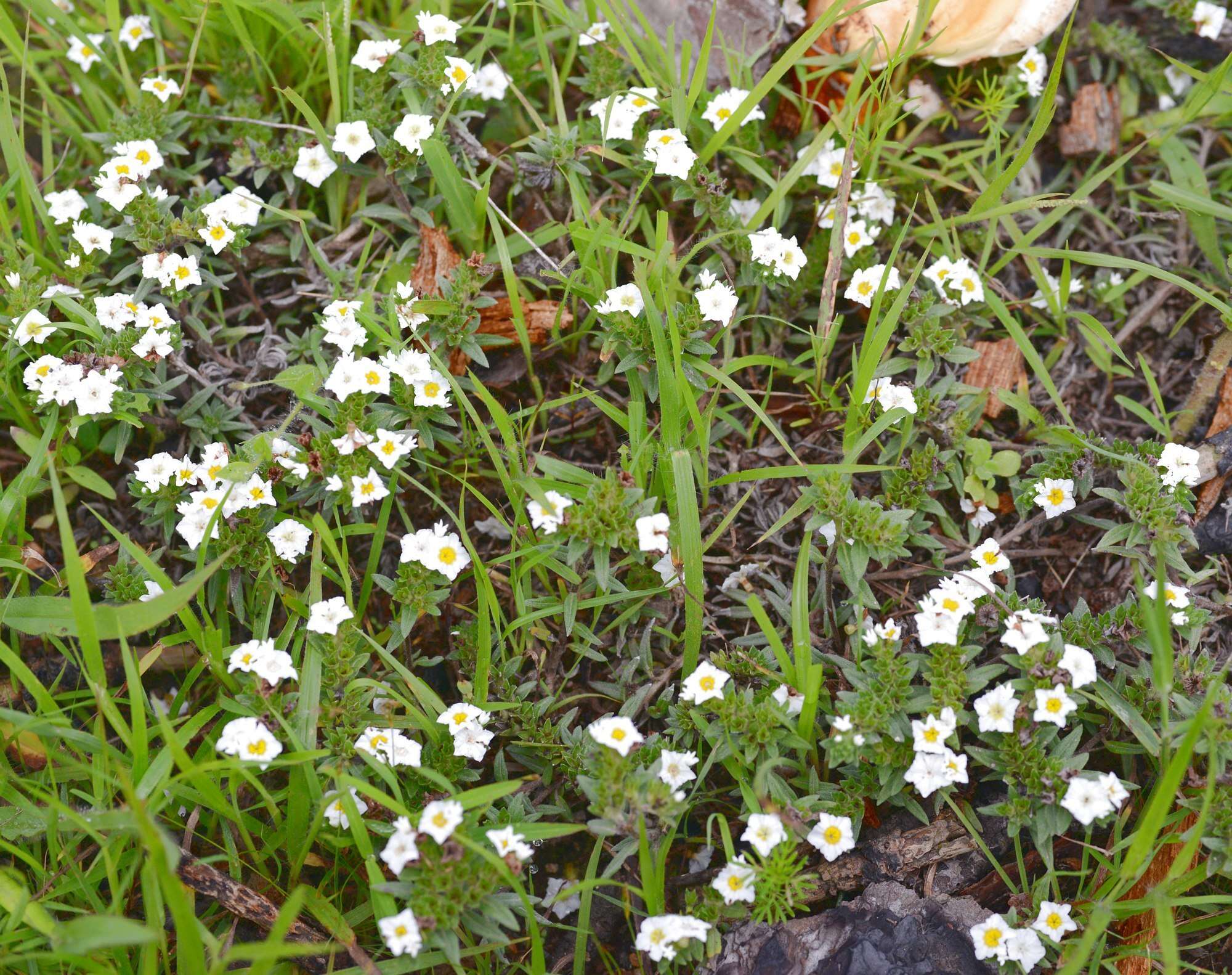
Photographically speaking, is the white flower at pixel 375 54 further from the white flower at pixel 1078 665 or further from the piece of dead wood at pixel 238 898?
the white flower at pixel 1078 665

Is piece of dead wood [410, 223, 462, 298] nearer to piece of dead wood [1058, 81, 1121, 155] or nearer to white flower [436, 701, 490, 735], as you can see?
white flower [436, 701, 490, 735]

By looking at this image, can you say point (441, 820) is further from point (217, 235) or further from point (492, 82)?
point (492, 82)

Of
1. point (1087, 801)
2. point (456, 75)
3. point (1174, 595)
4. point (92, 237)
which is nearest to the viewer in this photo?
point (1087, 801)

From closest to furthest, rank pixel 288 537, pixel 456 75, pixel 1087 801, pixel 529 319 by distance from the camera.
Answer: pixel 1087 801, pixel 288 537, pixel 456 75, pixel 529 319

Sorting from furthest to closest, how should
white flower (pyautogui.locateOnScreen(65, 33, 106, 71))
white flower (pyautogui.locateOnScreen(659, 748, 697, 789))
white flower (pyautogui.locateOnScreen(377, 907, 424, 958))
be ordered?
1. white flower (pyautogui.locateOnScreen(65, 33, 106, 71))
2. white flower (pyautogui.locateOnScreen(659, 748, 697, 789))
3. white flower (pyautogui.locateOnScreen(377, 907, 424, 958))

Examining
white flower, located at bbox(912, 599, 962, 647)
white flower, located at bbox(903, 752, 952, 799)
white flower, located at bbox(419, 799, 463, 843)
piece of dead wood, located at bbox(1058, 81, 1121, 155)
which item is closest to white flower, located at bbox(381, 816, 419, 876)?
white flower, located at bbox(419, 799, 463, 843)

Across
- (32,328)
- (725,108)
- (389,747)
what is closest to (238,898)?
(389,747)
